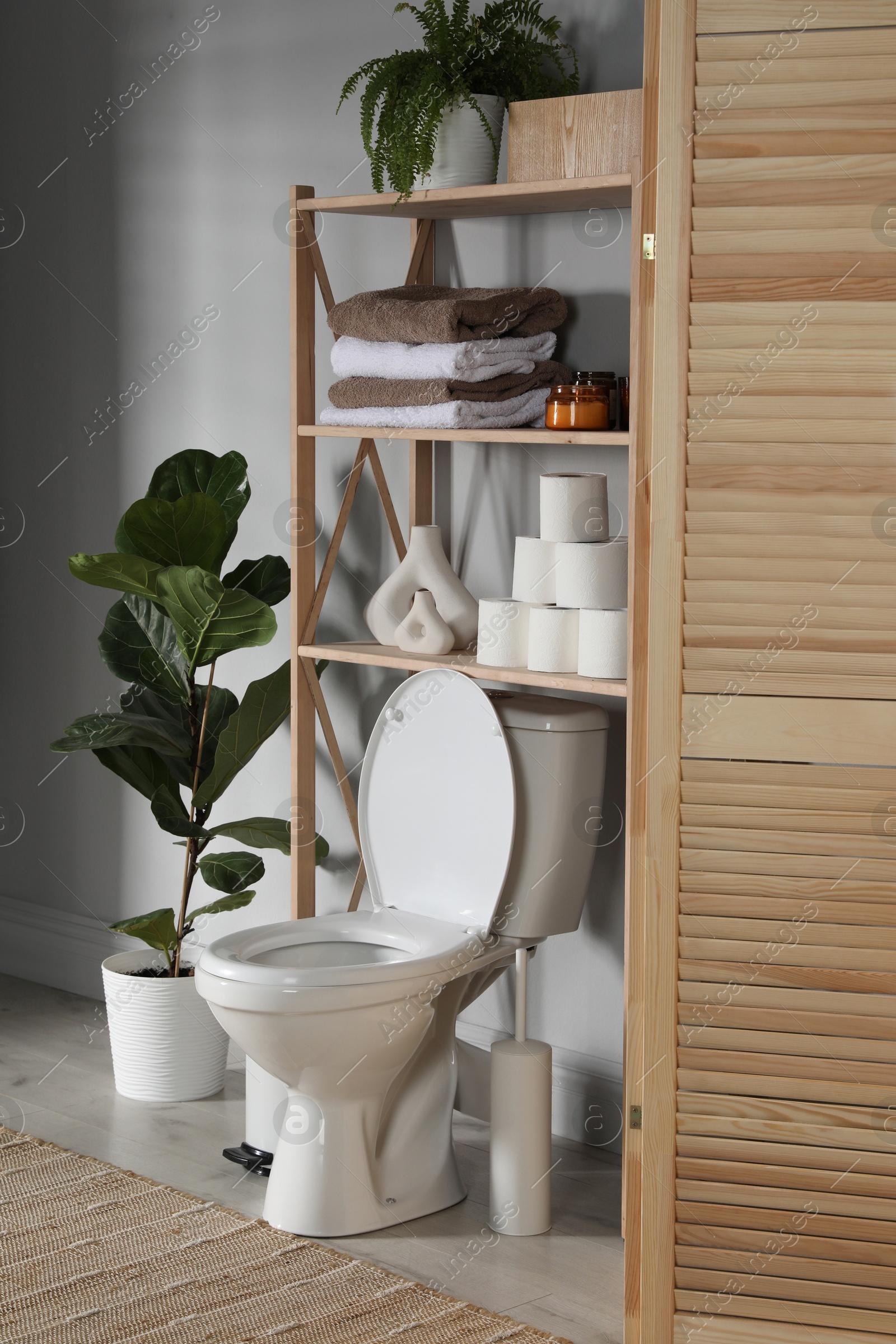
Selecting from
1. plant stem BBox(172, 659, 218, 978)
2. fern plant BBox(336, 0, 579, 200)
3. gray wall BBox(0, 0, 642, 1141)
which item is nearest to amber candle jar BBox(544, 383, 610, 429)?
gray wall BBox(0, 0, 642, 1141)

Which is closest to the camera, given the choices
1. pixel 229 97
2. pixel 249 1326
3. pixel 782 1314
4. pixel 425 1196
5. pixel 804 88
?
pixel 804 88

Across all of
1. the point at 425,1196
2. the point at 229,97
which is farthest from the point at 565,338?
the point at 425,1196

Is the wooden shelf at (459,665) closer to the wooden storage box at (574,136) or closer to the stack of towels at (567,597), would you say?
the stack of towels at (567,597)

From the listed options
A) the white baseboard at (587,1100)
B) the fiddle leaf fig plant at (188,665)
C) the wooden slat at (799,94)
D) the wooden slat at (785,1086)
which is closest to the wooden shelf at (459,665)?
the fiddle leaf fig plant at (188,665)

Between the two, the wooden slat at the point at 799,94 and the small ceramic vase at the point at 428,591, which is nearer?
the wooden slat at the point at 799,94

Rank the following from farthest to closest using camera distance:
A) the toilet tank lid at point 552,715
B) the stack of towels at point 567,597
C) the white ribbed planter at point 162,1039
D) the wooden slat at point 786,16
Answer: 1. the white ribbed planter at point 162,1039
2. the toilet tank lid at point 552,715
3. the stack of towels at point 567,597
4. the wooden slat at point 786,16

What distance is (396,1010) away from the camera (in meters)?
2.20

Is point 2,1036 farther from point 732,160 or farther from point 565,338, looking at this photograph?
point 732,160

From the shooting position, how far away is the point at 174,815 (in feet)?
9.39

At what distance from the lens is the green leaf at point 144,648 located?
2832mm

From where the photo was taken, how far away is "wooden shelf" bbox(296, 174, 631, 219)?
2180 millimetres

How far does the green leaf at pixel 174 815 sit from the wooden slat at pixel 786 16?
5.55ft

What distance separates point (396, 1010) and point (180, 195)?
1857 mm

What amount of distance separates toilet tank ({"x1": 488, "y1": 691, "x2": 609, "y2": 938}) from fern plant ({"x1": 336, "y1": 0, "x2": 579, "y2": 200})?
2.85 ft
